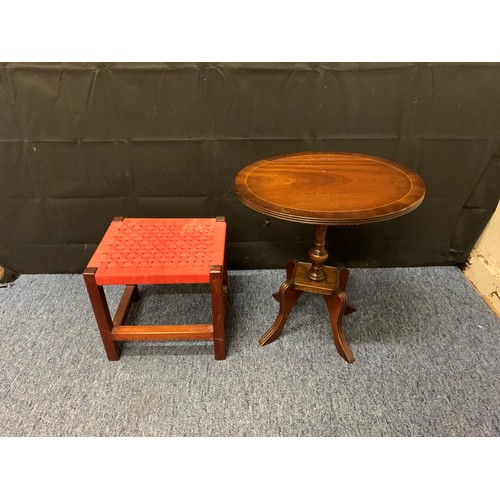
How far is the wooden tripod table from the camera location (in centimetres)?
109

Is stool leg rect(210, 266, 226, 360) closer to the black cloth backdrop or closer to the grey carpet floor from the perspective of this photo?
the grey carpet floor

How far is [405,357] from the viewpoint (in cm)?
151

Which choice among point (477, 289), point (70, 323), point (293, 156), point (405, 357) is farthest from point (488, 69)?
point (70, 323)

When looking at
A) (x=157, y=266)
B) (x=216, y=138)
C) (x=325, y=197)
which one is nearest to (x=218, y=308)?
(x=157, y=266)

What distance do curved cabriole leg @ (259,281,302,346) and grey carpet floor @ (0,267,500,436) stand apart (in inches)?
1.5

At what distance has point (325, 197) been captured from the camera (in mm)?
1164

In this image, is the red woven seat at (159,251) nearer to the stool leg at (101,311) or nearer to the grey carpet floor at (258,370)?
the stool leg at (101,311)

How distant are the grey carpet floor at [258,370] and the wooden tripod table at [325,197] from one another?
0.13 meters

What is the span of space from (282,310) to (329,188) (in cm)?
56

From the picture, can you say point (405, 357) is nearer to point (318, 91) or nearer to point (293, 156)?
point (293, 156)

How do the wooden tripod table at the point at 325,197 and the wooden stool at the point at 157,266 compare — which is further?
the wooden stool at the point at 157,266

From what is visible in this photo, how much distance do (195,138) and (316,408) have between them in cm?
118

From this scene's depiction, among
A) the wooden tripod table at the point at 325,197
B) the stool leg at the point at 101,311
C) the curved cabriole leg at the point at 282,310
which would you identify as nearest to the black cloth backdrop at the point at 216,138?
the wooden tripod table at the point at 325,197

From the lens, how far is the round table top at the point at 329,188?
42.6 inches
